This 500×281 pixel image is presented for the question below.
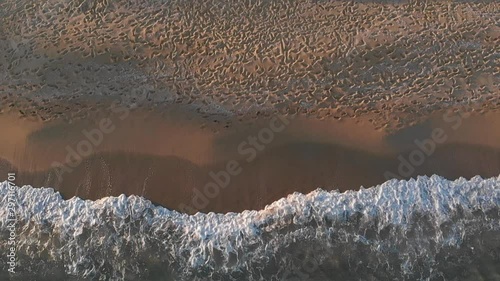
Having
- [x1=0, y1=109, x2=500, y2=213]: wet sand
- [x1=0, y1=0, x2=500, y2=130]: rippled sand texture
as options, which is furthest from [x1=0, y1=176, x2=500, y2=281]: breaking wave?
[x1=0, y1=0, x2=500, y2=130]: rippled sand texture

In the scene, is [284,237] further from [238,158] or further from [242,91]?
[242,91]

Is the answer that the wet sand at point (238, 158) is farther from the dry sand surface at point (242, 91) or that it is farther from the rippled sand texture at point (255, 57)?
the rippled sand texture at point (255, 57)

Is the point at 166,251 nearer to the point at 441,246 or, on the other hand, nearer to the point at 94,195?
Result: the point at 94,195

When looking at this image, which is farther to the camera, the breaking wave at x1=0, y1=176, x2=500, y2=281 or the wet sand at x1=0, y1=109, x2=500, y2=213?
the wet sand at x1=0, y1=109, x2=500, y2=213

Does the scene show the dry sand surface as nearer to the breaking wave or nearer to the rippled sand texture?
the rippled sand texture

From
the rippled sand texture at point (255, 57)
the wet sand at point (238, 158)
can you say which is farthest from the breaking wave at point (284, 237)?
the rippled sand texture at point (255, 57)

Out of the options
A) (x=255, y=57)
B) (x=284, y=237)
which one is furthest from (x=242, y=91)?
(x=284, y=237)
